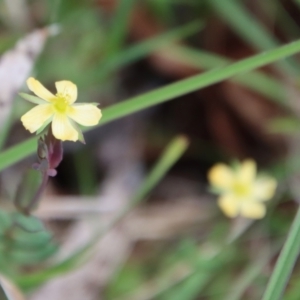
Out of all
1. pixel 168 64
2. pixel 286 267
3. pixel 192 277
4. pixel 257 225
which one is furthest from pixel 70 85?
pixel 168 64

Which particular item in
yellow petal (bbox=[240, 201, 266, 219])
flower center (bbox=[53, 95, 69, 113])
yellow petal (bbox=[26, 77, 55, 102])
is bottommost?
flower center (bbox=[53, 95, 69, 113])

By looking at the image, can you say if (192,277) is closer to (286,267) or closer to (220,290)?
(220,290)

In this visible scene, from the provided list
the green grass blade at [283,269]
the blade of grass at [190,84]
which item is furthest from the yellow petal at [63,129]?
the green grass blade at [283,269]

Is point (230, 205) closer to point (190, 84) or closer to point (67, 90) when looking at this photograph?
point (190, 84)

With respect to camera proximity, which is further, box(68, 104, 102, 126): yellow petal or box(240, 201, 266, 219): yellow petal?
box(240, 201, 266, 219): yellow petal

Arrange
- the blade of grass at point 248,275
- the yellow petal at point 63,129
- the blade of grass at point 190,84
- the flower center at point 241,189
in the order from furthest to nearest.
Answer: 1. the flower center at point 241,189
2. the blade of grass at point 248,275
3. the blade of grass at point 190,84
4. the yellow petal at point 63,129

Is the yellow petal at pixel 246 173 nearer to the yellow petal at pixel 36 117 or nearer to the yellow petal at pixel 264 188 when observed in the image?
the yellow petal at pixel 264 188

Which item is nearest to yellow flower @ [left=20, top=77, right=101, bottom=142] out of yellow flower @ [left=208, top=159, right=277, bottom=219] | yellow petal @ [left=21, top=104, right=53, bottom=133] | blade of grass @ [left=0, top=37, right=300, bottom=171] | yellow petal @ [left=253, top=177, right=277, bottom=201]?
yellow petal @ [left=21, top=104, right=53, bottom=133]

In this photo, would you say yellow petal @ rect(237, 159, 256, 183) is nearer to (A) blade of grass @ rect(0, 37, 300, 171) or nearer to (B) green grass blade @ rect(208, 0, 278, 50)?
(B) green grass blade @ rect(208, 0, 278, 50)
